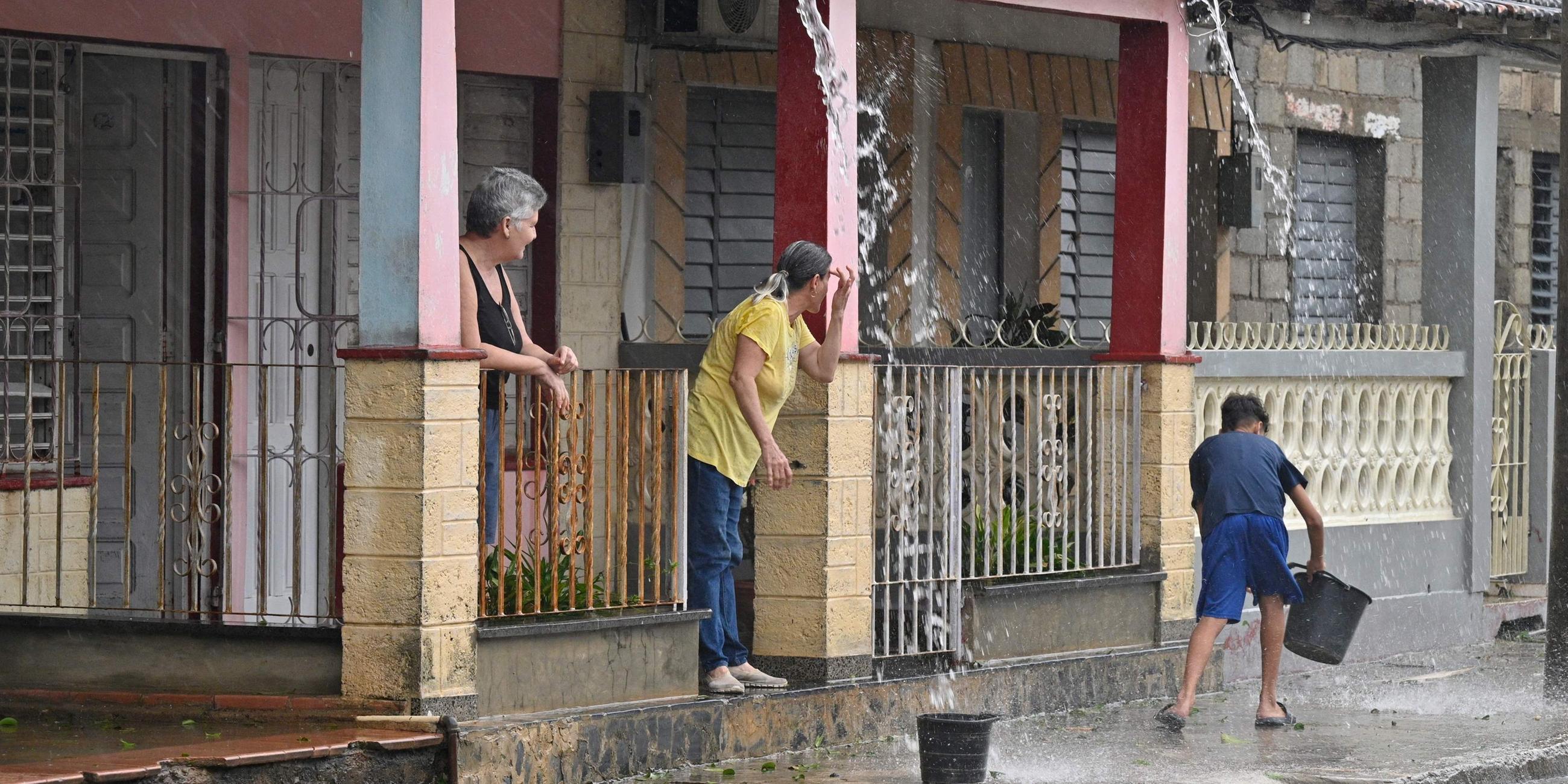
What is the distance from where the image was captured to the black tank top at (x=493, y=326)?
25.9 ft

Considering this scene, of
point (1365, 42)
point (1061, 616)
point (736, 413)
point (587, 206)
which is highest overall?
point (1365, 42)

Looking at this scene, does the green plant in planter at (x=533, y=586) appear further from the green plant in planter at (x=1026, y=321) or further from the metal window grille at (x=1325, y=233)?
the metal window grille at (x=1325, y=233)

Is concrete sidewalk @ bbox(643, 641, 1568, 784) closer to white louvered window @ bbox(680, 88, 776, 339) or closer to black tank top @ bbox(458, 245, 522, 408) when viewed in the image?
black tank top @ bbox(458, 245, 522, 408)

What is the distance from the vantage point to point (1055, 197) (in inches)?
542

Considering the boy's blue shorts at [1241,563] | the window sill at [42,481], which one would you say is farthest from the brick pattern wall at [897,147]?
the window sill at [42,481]

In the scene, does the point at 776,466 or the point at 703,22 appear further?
the point at 703,22

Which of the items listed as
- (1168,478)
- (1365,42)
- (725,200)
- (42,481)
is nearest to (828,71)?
(725,200)

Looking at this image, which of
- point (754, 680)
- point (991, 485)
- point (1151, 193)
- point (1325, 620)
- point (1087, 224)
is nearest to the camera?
point (754, 680)

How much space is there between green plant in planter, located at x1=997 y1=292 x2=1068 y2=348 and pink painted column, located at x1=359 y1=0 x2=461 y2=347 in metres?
4.98

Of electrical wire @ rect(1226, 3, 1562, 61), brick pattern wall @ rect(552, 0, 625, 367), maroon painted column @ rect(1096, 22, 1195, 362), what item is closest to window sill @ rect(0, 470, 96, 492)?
brick pattern wall @ rect(552, 0, 625, 367)

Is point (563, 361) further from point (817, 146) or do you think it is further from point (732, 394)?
point (817, 146)

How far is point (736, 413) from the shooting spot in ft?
28.1

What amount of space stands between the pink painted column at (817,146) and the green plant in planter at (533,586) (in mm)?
1595

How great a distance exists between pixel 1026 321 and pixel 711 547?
177 inches
